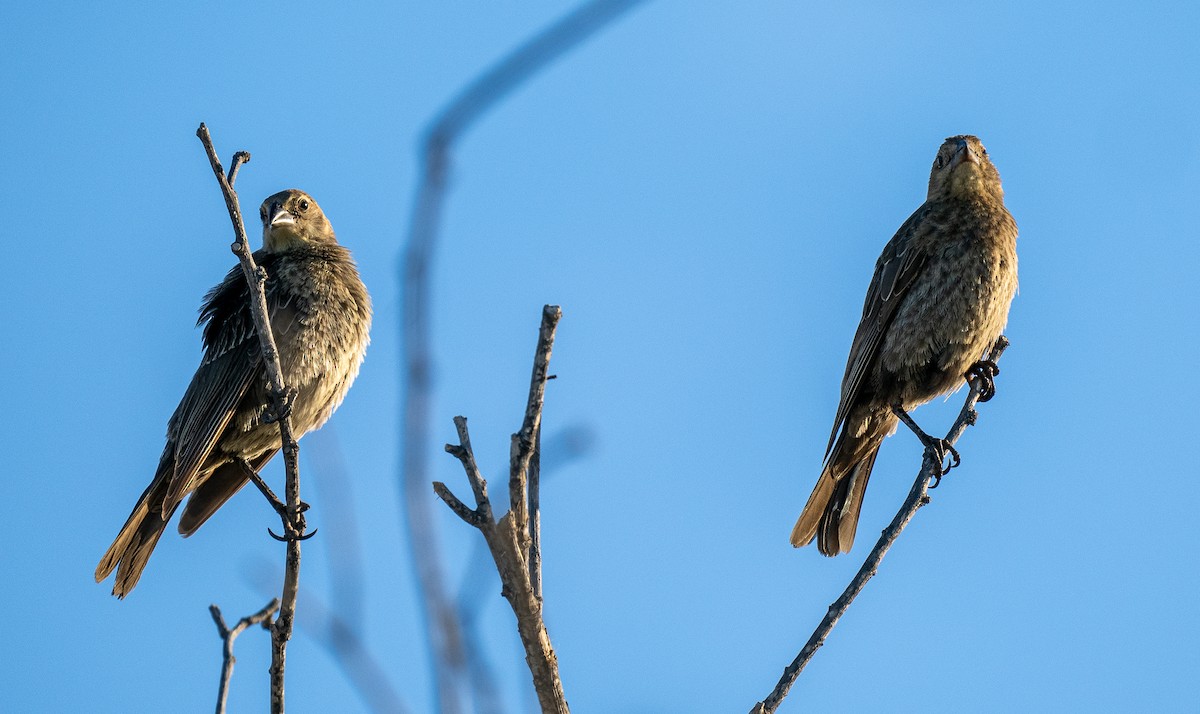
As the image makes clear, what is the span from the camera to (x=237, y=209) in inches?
158

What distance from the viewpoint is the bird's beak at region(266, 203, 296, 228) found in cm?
691

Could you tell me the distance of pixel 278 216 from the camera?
6945 mm

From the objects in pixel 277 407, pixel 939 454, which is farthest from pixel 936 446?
pixel 277 407

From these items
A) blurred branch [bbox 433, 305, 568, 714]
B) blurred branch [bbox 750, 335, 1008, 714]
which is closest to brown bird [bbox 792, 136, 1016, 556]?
blurred branch [bbox 750, 335, 1008, 714]

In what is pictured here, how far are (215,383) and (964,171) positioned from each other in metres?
3.98

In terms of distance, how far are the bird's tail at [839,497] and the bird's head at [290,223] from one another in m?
3.06

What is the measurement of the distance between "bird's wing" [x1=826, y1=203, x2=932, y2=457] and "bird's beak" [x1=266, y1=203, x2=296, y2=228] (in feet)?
10.1

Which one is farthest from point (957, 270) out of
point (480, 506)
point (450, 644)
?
point (450, 644)

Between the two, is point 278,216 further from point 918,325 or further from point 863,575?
point 863,575

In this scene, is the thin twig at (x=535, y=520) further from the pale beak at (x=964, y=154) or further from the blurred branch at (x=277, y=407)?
the pale beak at (x=964, y=154)

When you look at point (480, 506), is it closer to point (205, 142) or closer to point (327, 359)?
point (205, 142)

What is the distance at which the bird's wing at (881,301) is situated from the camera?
6473mm

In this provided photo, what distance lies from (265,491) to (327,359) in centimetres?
74

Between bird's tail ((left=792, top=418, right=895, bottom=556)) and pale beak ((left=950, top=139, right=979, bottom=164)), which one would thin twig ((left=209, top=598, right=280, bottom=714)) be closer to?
bird's tail ((left=792, top=418, right=895, bottom=556))
